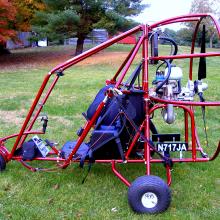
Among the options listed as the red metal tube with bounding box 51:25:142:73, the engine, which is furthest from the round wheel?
the red metal tube with bounding box 51:25:142:73

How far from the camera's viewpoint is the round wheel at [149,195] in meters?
3.38

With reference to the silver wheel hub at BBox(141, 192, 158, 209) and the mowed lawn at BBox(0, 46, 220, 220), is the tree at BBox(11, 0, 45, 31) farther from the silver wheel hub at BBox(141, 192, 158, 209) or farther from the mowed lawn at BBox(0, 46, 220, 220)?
the silver wheel hub at BBox(141, 192, 158, 209)

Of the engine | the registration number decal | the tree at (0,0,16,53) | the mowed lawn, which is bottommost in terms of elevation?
the mowed lawn

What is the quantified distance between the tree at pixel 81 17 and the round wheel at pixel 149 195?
51.8 ft

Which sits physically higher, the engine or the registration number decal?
the engine

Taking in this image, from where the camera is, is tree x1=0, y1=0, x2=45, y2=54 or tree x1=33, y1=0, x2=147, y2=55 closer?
tree x1=0, y1=0, x2=45, y2=54

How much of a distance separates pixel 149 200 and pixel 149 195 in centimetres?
6

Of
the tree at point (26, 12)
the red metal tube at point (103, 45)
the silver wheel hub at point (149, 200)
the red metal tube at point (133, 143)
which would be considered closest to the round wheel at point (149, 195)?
the silver wheel hub at point (149, 200)

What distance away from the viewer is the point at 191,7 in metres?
31.3

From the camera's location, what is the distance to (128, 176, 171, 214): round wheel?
11.1 ft

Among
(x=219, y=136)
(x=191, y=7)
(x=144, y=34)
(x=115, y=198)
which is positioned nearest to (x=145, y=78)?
(x=144, y=34)

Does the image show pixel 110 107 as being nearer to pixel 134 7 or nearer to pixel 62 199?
pixel 62 199

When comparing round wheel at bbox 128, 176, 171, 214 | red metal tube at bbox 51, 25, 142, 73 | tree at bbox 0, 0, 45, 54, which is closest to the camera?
round wheel at bbox 128, 176, 171, 214

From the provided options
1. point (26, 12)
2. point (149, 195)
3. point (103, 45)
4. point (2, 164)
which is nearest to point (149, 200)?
point (149, 195)
